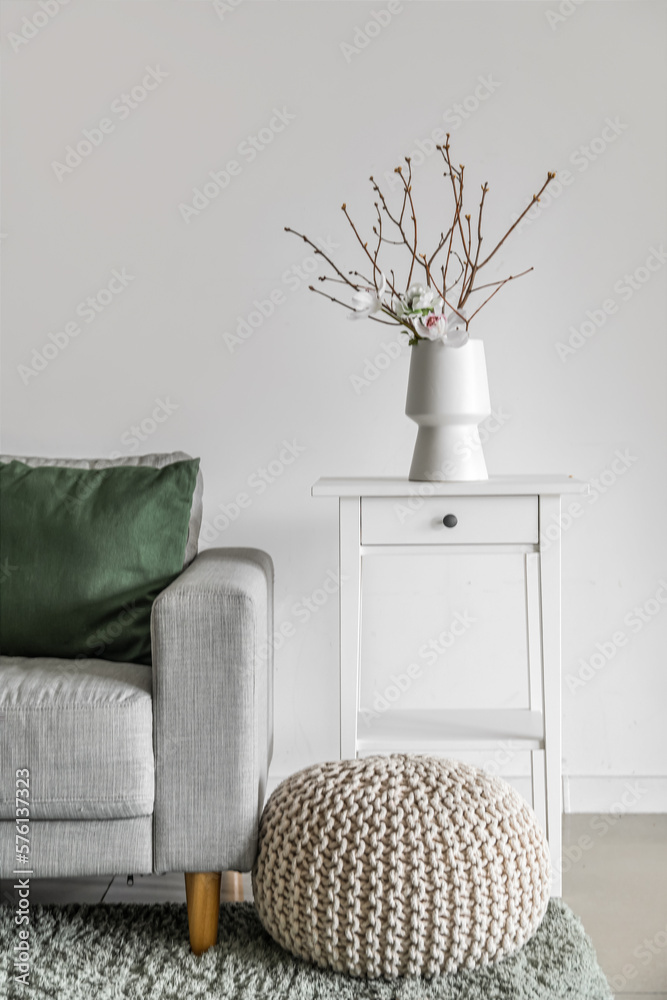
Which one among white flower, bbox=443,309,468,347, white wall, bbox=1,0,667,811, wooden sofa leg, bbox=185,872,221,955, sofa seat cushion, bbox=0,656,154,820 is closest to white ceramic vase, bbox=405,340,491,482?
white flower, bbox=443,309,468,347

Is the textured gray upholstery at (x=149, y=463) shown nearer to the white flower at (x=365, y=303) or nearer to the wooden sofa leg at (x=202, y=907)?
the white flower at (x=365, y=303)

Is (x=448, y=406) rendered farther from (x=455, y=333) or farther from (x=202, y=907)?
(x=202, y=907)

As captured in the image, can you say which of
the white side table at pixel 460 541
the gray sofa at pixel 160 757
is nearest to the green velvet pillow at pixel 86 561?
the gray sofa at pixel 160 757

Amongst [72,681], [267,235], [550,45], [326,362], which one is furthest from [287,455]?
[550,45]

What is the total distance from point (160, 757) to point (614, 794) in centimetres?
136

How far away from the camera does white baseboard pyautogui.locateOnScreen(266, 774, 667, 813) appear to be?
2.39m

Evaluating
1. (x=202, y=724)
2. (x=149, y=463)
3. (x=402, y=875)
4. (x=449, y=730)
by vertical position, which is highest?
(x=149, y=463)

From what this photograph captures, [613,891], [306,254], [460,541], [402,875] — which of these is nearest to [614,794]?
[613,891]

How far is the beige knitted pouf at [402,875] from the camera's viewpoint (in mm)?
1461

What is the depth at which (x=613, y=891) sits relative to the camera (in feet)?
6.28

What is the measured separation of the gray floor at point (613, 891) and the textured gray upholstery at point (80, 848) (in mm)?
347

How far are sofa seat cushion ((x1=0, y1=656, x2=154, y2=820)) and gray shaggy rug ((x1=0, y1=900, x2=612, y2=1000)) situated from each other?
0.90 feet

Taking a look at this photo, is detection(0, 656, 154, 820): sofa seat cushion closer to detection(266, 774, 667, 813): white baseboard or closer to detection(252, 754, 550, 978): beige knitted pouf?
detection(252, 754, 550, 978): beige knitted pouf

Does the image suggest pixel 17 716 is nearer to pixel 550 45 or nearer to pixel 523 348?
pixel 523 348
